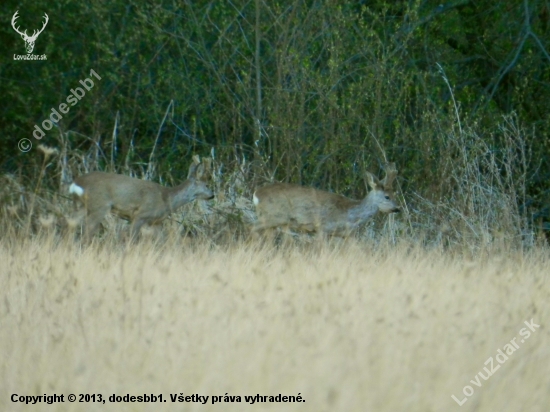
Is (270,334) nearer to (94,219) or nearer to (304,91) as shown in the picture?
(94,219)

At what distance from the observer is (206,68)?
13695mm

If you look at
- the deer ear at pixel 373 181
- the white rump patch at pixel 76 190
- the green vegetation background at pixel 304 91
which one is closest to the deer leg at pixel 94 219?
the white rump patch at pixel 76 190

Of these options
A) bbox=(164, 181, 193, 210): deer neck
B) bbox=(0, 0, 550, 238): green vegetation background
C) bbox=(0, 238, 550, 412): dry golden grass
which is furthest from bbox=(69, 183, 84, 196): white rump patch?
bbox=(0, 238, 550, 412): dry golden grass

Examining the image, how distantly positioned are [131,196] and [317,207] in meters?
1.86

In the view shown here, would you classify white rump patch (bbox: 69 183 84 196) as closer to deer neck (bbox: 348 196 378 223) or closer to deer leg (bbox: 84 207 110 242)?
deer leg (bbox: 84 207 110 242)

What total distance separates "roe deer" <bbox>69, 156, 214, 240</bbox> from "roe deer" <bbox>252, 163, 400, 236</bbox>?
943 millimetres

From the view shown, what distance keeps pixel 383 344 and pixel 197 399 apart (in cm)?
105

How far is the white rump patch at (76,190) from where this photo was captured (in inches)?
400

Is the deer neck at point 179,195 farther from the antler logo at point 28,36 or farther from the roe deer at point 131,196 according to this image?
the antler logo at point 28,36

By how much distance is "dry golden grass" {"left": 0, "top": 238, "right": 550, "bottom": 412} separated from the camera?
394 cm

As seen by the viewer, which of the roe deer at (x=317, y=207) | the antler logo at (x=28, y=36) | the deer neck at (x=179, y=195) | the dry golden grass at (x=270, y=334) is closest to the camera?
the dry golden grass at (x=270, y=334)

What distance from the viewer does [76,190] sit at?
33.5 ft

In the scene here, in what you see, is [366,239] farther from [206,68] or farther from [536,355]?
[536,355]

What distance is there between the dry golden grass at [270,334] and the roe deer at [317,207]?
11.3ft
